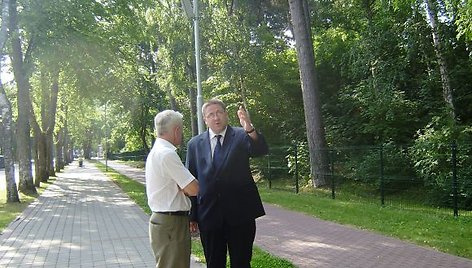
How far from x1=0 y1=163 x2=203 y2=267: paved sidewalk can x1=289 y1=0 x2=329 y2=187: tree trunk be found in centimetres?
631

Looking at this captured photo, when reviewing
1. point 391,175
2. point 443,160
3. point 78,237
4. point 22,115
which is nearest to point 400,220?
point 443,160

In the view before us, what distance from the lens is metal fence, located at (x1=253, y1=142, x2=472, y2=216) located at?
1191 cm

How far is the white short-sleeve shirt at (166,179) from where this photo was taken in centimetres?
360

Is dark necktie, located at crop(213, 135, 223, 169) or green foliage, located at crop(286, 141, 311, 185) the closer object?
dark necktie, located at crop(213, 135, 223, 169)

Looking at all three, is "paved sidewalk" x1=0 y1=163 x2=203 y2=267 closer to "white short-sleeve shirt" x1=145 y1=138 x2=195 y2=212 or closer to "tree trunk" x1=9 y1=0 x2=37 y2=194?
"white short-sleeve shirt" x1=145 y1=138 x2=195 y2=212

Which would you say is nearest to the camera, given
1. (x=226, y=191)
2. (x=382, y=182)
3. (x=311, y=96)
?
(x=226, y=191)

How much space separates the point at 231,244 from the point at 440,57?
1305 centimetres

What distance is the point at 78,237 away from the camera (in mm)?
9141

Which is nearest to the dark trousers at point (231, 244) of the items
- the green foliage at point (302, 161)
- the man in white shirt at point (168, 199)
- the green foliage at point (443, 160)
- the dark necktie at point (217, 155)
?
the man in white shirt at point (168, 199)

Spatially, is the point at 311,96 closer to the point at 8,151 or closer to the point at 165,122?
the point at 8,151

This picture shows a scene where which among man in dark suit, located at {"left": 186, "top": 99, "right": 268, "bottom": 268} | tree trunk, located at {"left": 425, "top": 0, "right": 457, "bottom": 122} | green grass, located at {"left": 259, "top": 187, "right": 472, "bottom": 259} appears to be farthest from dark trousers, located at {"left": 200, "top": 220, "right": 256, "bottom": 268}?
tree trunk, located at {"left": 425, "top": 0, "right": 457, "bottom": 122}

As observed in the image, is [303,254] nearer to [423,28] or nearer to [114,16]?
[423,28]

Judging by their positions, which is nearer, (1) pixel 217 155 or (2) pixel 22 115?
(1) pixel 217 155

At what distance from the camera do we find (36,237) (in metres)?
9.30
